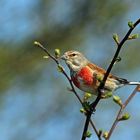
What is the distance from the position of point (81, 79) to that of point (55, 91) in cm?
941

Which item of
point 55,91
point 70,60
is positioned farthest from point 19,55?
point 70,60

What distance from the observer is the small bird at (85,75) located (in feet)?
18.9

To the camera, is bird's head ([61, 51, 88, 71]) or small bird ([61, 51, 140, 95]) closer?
small bird ([61, 51, 140, 95])

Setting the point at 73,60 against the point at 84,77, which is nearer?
the point at 84,77

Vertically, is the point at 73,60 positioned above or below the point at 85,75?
above

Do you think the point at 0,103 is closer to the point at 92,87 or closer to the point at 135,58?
the point at 135,58

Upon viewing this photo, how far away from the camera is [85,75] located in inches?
236

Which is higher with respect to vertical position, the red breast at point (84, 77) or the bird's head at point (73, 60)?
the bird's head at point (73, 60)

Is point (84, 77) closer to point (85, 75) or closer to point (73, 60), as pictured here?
point (85, 75)

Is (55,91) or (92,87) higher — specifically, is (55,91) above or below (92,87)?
above

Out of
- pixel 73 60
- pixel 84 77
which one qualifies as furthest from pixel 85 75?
pixel 73 60

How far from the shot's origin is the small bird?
18.9 feet

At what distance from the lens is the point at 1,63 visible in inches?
534

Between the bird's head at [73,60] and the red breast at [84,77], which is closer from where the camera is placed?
the red breast at [84,77]
